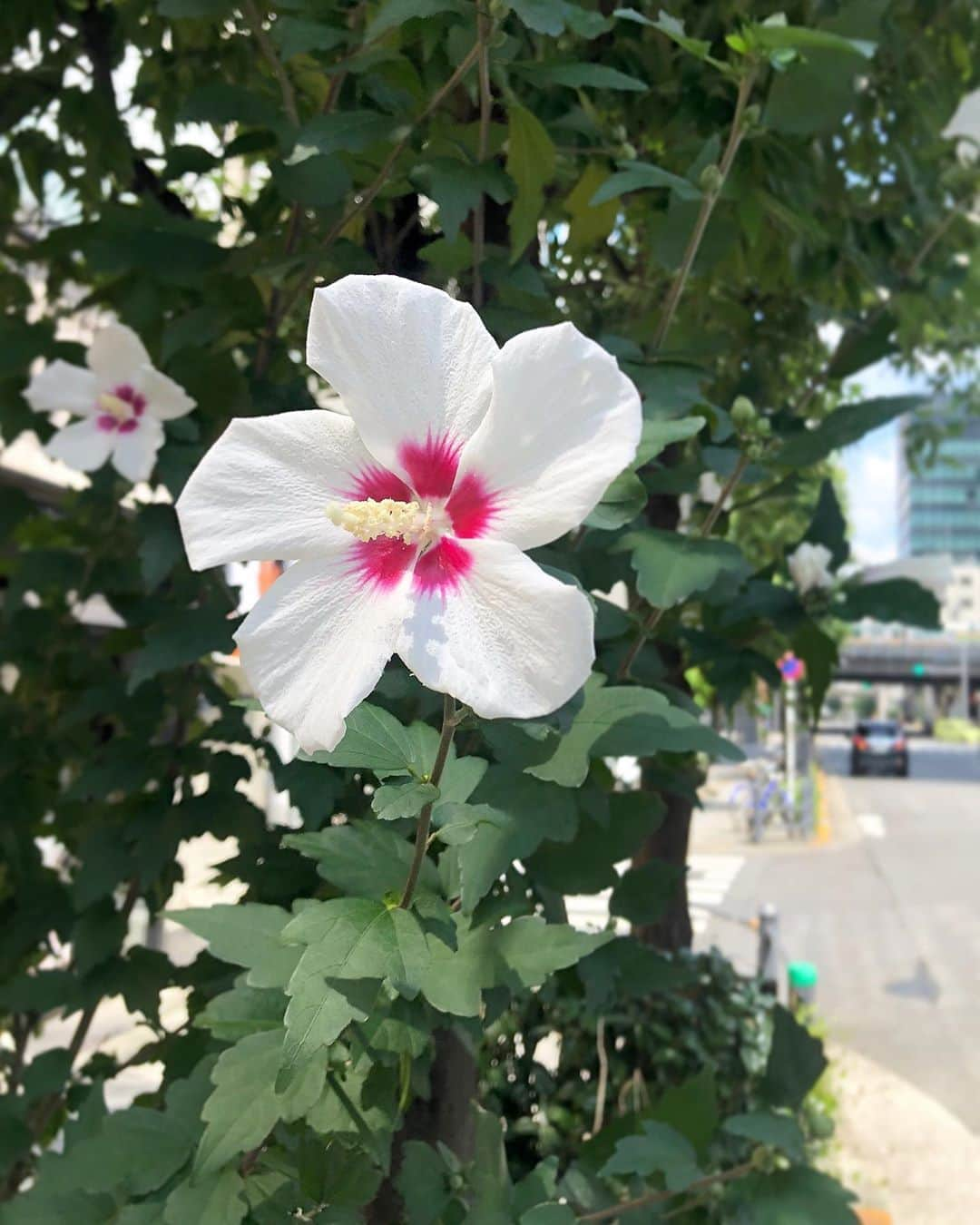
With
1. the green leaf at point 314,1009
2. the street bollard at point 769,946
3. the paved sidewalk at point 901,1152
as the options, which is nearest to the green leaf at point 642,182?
the green leaf at point 314,1009

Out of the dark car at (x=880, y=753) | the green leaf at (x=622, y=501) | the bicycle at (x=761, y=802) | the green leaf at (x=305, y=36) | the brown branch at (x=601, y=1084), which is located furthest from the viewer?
the dark car at (x=880, y=753)

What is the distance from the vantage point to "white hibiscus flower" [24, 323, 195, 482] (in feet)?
4.60

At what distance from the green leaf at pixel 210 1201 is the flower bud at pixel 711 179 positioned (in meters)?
0.97

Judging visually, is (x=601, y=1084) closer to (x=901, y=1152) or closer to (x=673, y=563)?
(x=673, y=563)

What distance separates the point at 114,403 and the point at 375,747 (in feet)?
2.88

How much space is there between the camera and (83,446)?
1488 millimetres

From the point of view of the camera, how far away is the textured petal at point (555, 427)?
23.7 inches

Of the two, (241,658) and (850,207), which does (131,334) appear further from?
(850,207)

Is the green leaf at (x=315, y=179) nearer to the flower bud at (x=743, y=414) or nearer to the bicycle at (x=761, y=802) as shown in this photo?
the flower bud at (x=743, y=414)

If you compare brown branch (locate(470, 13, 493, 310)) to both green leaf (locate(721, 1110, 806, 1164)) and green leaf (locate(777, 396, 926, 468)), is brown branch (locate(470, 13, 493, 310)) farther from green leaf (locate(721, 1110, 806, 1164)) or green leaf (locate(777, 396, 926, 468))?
green leaf (locate(721, 1110, 806, 1164))

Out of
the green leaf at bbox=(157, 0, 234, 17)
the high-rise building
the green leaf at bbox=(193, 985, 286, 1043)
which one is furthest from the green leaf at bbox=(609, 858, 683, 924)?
the high-rise building

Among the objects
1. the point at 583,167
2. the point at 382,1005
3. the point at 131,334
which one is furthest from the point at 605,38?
the point at 382,1005

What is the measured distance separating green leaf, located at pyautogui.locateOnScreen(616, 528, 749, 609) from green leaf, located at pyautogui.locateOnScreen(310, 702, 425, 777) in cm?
36

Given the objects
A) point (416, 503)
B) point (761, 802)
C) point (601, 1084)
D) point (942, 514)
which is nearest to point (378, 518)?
point (416, 503)
